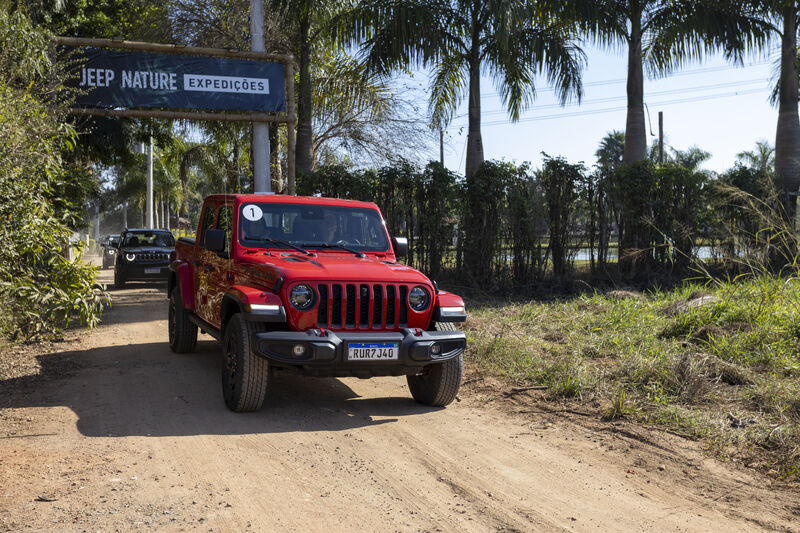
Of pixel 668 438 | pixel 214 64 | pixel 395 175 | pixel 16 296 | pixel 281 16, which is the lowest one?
pixel 668 438

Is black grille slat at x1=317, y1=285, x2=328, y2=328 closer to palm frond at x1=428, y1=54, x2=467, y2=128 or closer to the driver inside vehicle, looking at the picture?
the driver inside vehicle

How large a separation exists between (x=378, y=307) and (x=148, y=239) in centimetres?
1363

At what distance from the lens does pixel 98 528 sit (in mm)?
3564

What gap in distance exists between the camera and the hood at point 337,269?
18.3 ft

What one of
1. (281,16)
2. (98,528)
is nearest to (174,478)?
(98,528)

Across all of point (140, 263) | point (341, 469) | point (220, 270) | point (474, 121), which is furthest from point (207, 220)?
point (140, 263)

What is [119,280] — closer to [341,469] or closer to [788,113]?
[341,469]

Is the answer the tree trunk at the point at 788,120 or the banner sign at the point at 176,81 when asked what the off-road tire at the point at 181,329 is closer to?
the banner sign at the point at 176,81

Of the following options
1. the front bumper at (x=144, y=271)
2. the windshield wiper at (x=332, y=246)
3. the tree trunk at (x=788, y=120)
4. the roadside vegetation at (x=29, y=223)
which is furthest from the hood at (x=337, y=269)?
the tree trunk at (x=788, y=120)

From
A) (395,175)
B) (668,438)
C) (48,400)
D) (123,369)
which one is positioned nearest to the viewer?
(668,438)

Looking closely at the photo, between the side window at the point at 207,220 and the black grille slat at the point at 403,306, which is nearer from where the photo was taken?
the black grille slat at the point at 403,306

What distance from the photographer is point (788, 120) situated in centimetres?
1675

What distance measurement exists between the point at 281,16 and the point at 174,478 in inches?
573

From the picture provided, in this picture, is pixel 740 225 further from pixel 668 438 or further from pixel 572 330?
pixel 668 438
